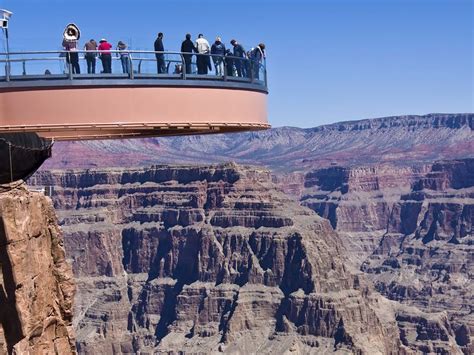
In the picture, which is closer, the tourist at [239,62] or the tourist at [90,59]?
the tourist at [90,59]

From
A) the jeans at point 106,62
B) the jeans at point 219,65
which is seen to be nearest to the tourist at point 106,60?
the jeans at point 106,62

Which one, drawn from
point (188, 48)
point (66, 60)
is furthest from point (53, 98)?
Result: point (188, 48)

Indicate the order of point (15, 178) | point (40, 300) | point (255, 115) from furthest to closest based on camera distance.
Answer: point (255, 115) < point (40, 300) < point (15, 178)

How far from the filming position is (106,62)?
2178cm

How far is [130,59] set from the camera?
859 inches

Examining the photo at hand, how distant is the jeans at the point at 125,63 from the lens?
70.6 ft

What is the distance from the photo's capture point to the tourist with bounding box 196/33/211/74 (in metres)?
23.2

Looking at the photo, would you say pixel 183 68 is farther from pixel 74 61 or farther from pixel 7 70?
pixel 7 70

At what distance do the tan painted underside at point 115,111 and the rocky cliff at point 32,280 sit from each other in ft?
4.06

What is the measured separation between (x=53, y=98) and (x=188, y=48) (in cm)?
390

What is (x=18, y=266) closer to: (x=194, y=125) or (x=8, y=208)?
(x=8, y=208)

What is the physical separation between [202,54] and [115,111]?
9.32 ft

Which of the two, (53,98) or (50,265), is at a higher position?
(53,98)

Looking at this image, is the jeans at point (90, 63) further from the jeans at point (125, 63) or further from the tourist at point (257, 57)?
the tourist at point (257, 57)
